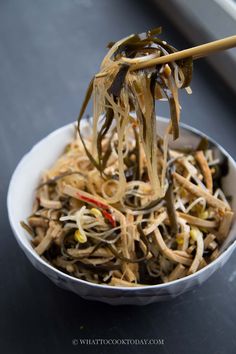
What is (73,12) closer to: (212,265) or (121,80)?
(121,80)

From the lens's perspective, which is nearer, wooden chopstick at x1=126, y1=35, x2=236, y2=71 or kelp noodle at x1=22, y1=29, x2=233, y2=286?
wooden chopstick at x1=126, y1=35, x2=236, y2=71

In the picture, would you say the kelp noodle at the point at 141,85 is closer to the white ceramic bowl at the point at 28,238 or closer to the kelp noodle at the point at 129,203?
the kelp noodle at the point at 129,203

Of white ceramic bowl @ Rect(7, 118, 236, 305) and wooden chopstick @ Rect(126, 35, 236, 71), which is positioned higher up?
wooden chopstick @ Rect(126, 35, 236, 71)

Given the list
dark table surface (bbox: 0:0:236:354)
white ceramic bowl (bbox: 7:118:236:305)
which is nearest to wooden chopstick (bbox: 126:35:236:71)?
white ceramic bowl (bbox: 7:118:236:305)

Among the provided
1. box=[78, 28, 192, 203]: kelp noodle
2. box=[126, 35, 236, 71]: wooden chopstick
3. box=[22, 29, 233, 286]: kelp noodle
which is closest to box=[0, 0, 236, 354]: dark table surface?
box=[22, 29, 233, 286]: kelp noodle

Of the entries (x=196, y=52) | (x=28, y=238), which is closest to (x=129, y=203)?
(x=28, y=238)

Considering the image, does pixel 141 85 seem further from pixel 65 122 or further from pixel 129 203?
pixel 65 122

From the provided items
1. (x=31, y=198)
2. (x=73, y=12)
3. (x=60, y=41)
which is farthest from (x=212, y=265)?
(x=73, y=12)

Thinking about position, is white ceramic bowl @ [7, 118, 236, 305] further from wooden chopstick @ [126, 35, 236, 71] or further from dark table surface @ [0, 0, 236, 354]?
wooden chopstick @ [126, 35, 236, 71]
